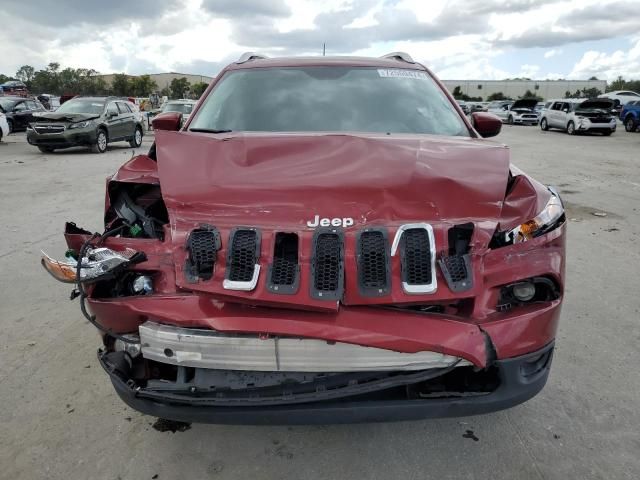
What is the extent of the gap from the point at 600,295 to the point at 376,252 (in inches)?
121

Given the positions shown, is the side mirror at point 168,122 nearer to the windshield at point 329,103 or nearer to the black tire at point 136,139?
the windshield at point 329,103

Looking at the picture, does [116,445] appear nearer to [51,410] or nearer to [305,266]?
[51,410]

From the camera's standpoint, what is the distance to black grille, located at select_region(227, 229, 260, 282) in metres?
2.01

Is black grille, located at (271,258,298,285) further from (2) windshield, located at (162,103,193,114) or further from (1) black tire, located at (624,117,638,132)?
(1) black tire, located at (624,117,638,132)

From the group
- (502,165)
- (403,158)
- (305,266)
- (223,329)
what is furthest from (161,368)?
(502,165)

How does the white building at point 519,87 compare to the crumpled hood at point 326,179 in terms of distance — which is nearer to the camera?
the crumpled hood at point 326,179

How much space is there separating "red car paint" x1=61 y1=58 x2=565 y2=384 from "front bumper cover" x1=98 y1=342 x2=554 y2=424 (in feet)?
0.48

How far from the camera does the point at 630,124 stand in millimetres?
25016

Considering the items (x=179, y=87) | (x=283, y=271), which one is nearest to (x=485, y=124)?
(x=283, y=271)

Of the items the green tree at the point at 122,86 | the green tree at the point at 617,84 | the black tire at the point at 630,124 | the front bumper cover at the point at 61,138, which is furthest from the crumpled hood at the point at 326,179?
the green tree at the point at 617,84

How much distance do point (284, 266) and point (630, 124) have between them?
28106 mm

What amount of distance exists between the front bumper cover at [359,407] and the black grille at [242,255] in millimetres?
516

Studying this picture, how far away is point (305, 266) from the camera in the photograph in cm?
202

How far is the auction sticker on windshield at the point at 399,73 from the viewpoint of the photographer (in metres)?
3.71
